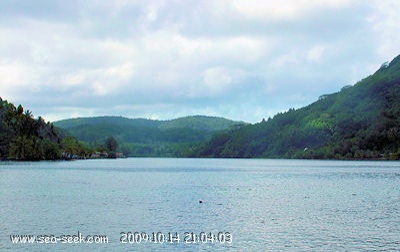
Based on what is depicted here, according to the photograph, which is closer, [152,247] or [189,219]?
[152,247]

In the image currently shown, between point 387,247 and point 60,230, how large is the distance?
2744cm

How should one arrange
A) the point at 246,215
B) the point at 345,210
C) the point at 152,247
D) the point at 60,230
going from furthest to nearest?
the point at 345,210 → the point at 246,215 → the point at 60,230 → the point at 152,247

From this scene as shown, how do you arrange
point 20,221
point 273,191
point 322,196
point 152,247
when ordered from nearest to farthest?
point 152,247 → point 20,221 → point 322,196 → point 273,191

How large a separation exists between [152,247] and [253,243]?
320 inches

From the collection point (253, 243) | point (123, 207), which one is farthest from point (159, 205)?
point (253, 243)

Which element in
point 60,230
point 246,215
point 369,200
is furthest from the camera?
point 369,200

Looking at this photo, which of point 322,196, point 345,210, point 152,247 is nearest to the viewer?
point 152,247

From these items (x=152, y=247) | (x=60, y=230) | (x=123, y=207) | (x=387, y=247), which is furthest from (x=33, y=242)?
(x=387, y=247)

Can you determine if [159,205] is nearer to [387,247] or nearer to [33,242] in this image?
[33,242]

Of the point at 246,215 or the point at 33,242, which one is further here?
the point at 246,215

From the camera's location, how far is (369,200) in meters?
73.5

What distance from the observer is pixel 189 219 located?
53.4 m

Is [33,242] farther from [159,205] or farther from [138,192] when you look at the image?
[138,192]

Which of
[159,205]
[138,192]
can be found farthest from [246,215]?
[138,192]
